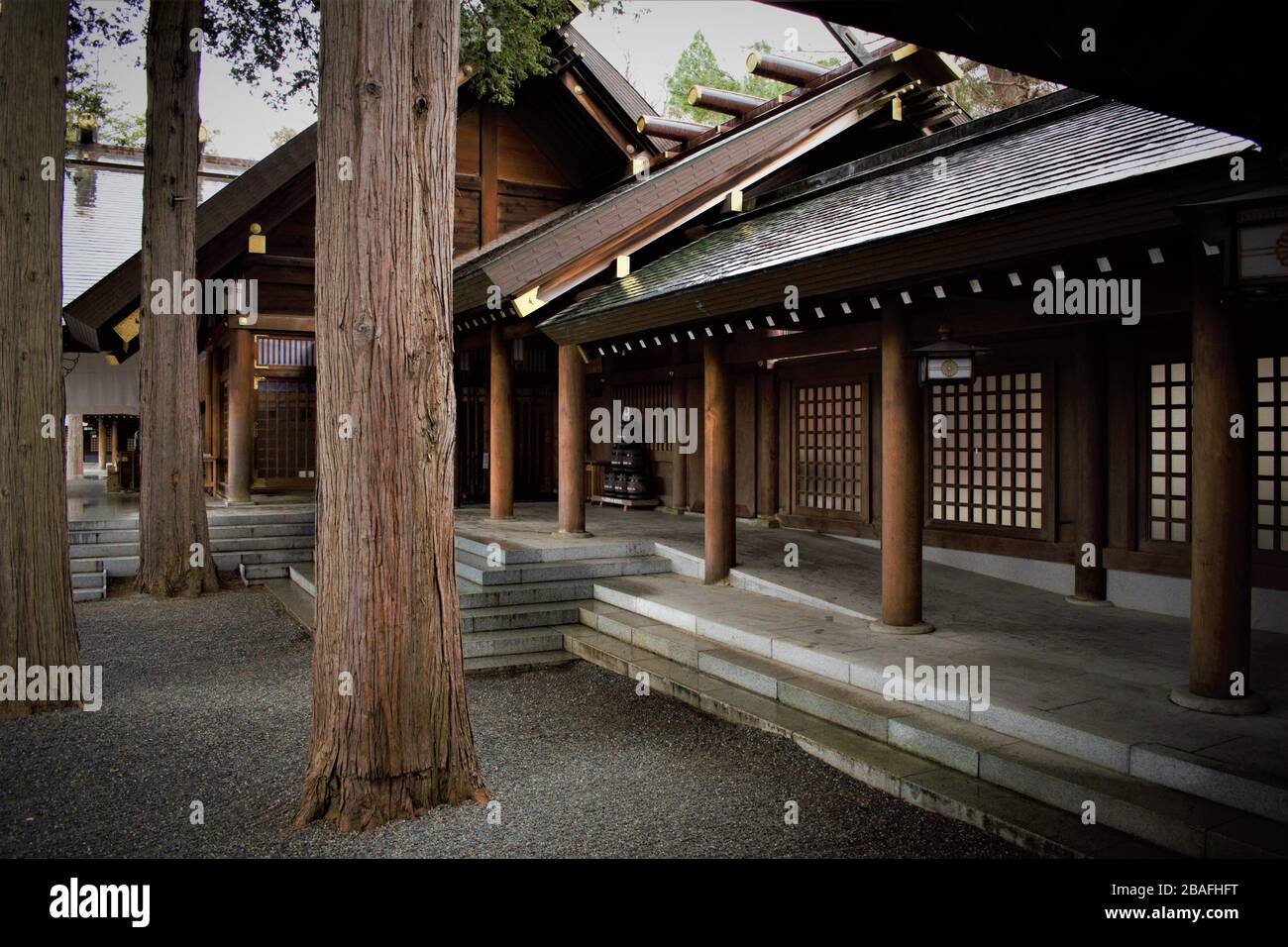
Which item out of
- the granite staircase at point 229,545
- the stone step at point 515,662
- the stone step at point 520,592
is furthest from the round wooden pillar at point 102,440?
the stone step at point 515,662

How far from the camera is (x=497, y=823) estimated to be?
14.7 ft

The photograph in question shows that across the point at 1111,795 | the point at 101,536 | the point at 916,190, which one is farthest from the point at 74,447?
the point at 1111,795

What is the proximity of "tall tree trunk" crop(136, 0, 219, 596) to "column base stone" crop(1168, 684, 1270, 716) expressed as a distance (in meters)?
10.8

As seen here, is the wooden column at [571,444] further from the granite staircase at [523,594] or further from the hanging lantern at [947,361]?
the hanging lantern at [947,361]

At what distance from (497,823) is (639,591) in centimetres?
493

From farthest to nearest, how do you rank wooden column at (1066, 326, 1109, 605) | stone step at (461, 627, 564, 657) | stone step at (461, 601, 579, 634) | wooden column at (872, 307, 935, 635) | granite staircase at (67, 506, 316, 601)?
granite staircase at (67, 506, 316, 601), stone step at (461, 601, 579, 634), stone step at (461, 627, 564, 657), wooden column at (1066, 326, 1109, 605), wooden column at (872, 307, 935, 635)

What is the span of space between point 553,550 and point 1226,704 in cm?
672

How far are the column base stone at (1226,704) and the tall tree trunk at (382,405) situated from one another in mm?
4261

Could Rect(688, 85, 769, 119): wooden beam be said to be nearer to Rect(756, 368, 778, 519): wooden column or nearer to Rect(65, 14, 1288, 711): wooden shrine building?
Rect(65, 14, 1288, 711): wooden shrine building

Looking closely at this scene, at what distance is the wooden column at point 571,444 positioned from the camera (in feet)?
38.0

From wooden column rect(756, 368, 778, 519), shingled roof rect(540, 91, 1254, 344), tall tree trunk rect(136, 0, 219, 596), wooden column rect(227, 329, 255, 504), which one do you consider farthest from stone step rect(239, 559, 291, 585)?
wooden column rect(756, 368, 778, 519)

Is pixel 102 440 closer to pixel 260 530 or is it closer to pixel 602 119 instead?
pixel 260 530

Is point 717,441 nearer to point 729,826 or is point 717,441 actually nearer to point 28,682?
point 729,826

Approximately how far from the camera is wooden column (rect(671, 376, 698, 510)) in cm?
1445
